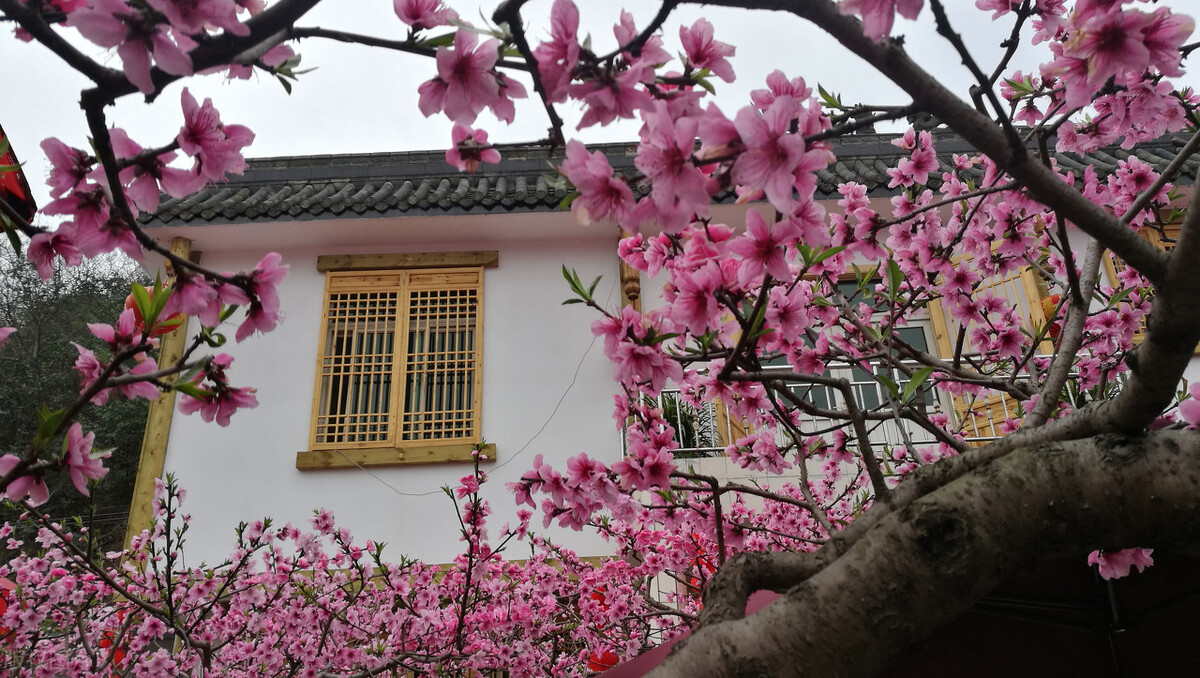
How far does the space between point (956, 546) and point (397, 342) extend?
519 centimetres

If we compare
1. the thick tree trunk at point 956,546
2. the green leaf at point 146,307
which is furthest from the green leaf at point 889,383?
the green leaf at point 146,307

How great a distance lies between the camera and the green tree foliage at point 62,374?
11406mm

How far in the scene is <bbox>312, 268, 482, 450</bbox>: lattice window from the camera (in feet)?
18.1

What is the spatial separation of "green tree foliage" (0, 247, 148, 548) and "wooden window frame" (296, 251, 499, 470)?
610 cm

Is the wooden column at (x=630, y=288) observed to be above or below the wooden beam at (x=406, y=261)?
below

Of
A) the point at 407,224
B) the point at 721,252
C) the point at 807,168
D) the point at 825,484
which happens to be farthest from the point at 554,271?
the point at 807,168

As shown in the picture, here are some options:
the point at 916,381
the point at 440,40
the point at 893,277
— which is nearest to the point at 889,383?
the point at 916,381

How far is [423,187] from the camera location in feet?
21.2

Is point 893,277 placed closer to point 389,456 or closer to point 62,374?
point 389,456

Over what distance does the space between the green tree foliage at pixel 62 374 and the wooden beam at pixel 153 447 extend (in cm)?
537

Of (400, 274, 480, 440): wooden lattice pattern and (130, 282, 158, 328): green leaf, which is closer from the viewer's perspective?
(130, 282, 158, 328): green leaf

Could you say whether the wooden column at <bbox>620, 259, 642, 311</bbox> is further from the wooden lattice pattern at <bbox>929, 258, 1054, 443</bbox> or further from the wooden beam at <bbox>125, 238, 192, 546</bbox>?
the wooden beam at <bbox>125, 238, 192, 546</bbox>

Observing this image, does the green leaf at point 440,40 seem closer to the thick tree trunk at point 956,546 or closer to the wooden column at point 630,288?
the thick tree trunk at point 956,546

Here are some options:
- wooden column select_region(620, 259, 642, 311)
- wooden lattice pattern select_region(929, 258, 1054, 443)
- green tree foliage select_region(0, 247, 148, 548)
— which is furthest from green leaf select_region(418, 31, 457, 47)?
green tree foliage select_region(0, 247, 148, 548)
